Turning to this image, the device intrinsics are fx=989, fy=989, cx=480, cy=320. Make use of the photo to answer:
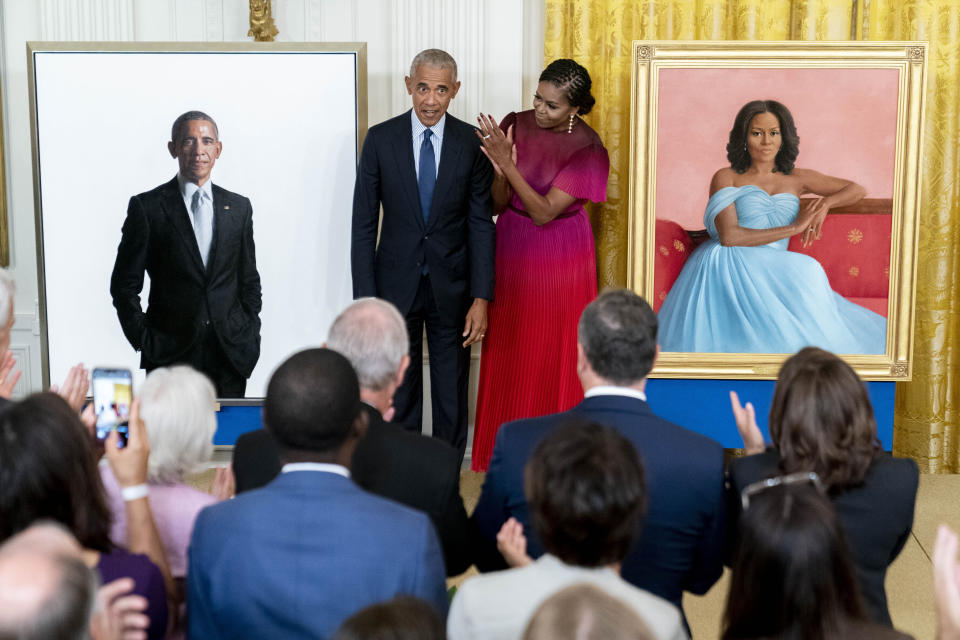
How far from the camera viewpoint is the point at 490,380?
4559mm

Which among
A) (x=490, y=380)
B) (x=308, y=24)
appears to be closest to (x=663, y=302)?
(x=490, y=380)

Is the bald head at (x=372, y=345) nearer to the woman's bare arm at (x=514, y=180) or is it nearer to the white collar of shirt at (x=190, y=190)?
the woman's bare arm at (x=514, y=180)

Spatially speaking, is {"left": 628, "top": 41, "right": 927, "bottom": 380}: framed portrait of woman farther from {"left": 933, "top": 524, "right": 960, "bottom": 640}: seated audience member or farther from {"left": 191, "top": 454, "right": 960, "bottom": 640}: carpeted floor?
{"left": 933, "top": 524, "right": 960, "bottom": 640}: seated audience member

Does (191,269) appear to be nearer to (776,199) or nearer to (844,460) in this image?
(776,199)

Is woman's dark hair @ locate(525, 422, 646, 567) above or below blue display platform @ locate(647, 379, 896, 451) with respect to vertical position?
above

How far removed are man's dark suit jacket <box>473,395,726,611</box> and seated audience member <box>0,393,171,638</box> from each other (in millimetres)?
734

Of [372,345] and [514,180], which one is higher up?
[514,180]

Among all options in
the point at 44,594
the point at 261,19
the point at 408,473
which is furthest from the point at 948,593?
the point at 261,19

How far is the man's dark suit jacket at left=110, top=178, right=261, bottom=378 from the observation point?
4.47m

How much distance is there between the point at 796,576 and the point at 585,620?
435 mm

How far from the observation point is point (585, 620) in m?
1.07

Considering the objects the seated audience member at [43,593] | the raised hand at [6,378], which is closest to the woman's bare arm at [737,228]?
the raised hand at [6,378]

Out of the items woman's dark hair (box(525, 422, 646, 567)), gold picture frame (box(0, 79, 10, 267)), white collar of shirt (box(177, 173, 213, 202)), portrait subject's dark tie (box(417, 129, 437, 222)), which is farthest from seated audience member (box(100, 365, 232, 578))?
gold picture frame (box(0, 79, 10, 267))

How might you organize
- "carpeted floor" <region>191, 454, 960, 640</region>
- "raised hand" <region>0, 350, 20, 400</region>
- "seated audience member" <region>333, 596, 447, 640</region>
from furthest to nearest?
"carpeted floor" <region>191, 454, 960, 640</region> → "raised hand" <region>0, 350, 20, 400</region> → "seated audience member" <region>333, 596, 447, 640</region>
